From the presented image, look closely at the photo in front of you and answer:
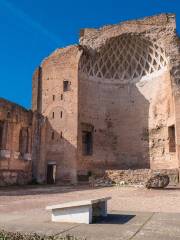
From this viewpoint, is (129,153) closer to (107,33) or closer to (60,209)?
(107,33)

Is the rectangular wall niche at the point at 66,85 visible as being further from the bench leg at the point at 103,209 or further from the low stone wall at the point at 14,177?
the bench leg at the point at 103,209

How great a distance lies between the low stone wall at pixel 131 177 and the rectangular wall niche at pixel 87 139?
311cm

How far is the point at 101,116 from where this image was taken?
2338 cm

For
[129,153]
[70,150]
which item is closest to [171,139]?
[129,153]

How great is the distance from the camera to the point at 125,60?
2412cm

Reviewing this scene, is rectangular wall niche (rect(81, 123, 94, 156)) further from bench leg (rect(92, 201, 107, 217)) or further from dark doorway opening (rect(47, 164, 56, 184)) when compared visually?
bench leg (rect(92, 201, 107, 217))

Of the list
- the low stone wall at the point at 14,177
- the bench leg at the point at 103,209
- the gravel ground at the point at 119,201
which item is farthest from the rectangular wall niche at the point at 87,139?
the bench leg at the point at 103,209

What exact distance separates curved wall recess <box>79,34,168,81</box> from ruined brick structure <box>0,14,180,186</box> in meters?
0.08

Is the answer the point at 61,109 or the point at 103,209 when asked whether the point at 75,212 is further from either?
the point at 61,109

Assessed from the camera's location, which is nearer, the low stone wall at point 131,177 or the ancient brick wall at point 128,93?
the low stone wall at point 131,177

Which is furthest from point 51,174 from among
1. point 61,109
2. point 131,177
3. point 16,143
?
point 131,177

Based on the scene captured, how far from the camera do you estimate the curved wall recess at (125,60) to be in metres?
22.8

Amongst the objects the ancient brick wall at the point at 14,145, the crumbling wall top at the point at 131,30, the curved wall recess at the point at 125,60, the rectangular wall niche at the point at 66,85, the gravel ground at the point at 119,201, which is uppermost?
the crumbling wall top at the point at 131,30

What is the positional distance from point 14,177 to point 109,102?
32.3 ft
